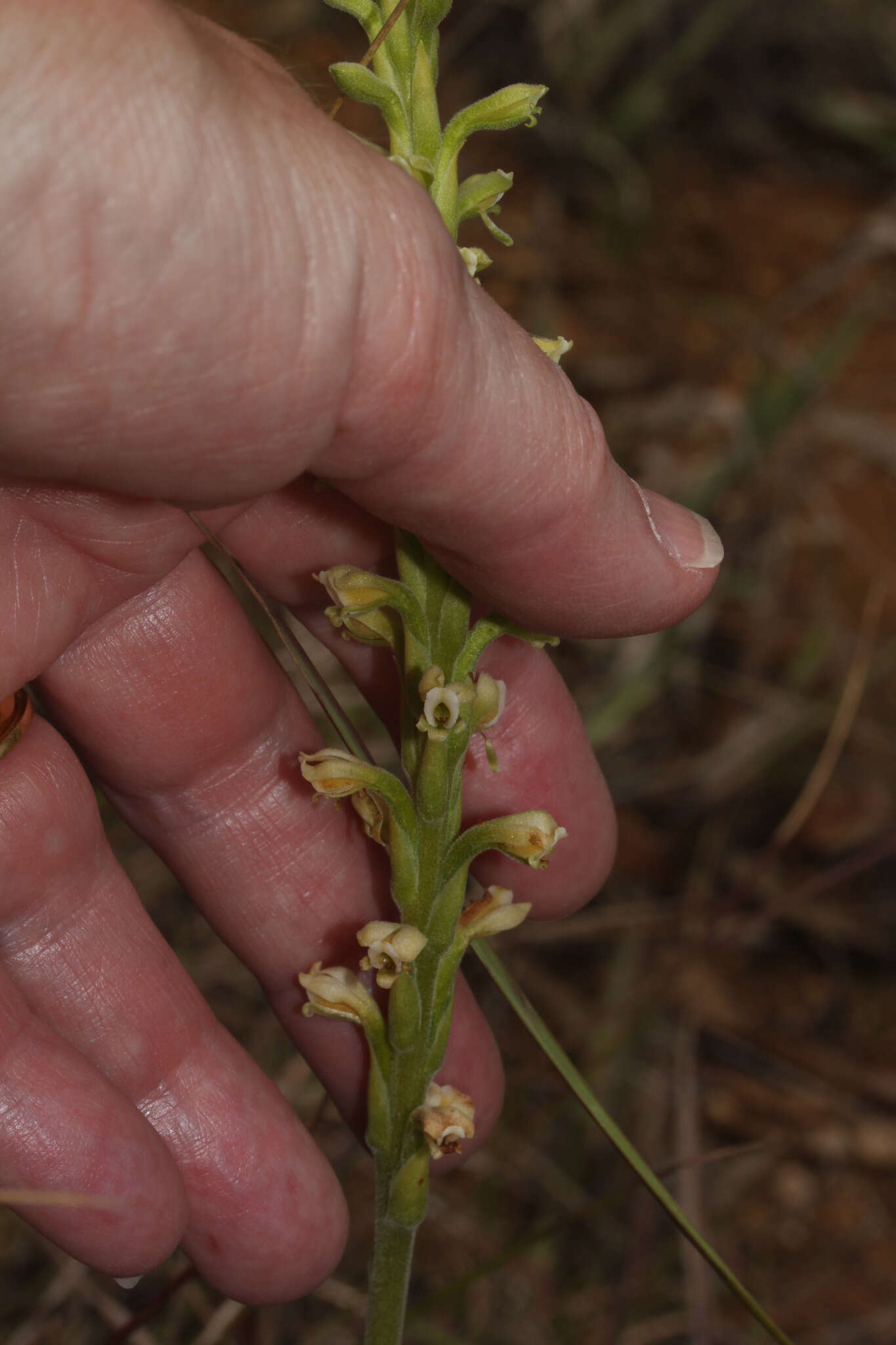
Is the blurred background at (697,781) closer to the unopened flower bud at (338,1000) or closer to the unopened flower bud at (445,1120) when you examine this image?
the unopened flower bud at (445,1120)

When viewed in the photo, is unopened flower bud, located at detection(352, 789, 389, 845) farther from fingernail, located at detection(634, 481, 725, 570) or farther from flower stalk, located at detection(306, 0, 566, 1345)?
fingernail, located at detection(634, 481, 725, 570)

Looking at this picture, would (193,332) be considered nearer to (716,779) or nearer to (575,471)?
(575,471)

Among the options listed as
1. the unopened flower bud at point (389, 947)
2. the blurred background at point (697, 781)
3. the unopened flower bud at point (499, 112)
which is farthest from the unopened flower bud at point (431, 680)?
the blurred background at point (697, 781)

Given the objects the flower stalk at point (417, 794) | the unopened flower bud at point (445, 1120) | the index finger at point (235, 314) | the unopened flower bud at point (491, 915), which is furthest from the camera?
the unopened flower bud at point (491, 915)

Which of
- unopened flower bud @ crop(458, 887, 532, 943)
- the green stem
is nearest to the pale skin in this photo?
the green stem

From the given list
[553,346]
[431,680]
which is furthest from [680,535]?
[431,680]

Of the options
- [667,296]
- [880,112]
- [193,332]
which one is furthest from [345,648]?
[880,112]

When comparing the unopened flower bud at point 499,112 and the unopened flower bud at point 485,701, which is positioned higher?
the unopened flower bud at point 499,112
